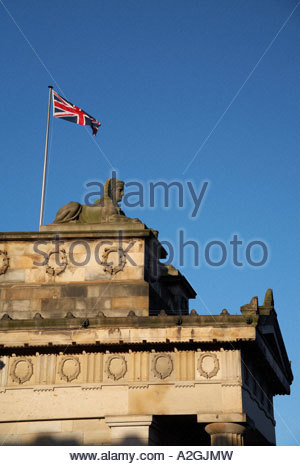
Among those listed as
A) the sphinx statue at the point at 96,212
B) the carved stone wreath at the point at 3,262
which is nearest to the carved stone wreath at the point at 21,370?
the carved stone wreath at the point at 3,262

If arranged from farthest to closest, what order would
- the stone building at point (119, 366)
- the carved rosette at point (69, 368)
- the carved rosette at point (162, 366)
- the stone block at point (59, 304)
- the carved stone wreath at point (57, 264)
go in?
1. the carved stone wreath at point (57, 264)
2. the stone block at point (59, 304)
3. the carved rosette at point (69, 368)
4. the carved rosette at point (162, 366)
5. the stone building at point (119, 366)

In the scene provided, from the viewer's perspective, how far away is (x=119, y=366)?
3575 centimetres

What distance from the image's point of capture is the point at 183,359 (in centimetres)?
3569

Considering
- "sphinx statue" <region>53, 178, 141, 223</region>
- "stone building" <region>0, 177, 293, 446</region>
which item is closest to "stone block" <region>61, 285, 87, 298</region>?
"stone building" <region>0, 177, 293, 446</region>

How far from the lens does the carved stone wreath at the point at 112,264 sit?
3884 centimetres

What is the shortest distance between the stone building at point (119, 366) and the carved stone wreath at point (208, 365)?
0.04 meters

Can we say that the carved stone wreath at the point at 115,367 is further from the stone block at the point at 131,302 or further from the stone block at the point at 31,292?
the stone block at the point at 31,292

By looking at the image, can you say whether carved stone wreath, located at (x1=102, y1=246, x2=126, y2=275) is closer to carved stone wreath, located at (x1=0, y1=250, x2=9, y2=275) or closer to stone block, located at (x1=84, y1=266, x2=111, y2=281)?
stone block, located at (x1=84, y1=266, x2=111, y2=281)

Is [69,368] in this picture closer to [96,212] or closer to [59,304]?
[59,304]
